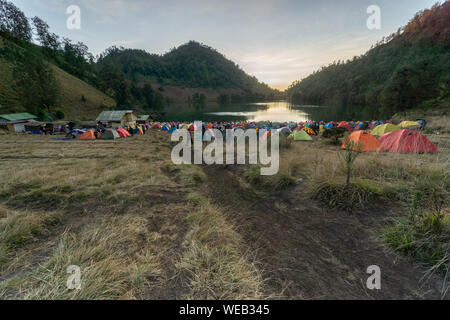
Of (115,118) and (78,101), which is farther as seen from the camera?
(78,101)

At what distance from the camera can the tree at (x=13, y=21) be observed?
57719mm

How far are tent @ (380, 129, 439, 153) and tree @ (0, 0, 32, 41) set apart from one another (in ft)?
332

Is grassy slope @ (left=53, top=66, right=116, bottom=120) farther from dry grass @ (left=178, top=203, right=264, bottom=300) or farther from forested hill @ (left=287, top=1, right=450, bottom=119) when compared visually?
forested hill @ (left=287, top=1, right=450, bottom=119)

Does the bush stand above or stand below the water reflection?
below

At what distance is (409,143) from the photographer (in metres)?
9.66

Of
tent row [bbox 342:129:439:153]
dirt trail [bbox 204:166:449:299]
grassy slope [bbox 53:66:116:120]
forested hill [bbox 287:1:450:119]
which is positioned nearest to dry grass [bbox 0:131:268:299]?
Result: dirt trail [bbox 204:166:449:299]

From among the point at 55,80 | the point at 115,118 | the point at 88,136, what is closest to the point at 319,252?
the point at 88,136

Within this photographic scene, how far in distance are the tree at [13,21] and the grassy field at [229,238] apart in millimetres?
93520

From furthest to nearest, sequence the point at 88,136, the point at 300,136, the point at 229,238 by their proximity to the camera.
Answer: the point at 88,136 → the point at 300,136 → the point at 229,238

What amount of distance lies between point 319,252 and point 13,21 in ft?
343

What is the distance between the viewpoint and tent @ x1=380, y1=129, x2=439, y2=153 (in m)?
9.34

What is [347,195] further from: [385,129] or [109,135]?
[109,135]

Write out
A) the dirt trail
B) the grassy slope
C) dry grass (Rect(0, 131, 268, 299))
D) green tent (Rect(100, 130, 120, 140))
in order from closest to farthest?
dry grass (Rect(0, 131, 268, 299)) → the dirt trail → green tent (Rect(100, 130, 120, 140)) → the grassy slope

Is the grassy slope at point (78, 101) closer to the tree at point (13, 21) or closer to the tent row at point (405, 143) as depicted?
the tree at point (13, 21)
